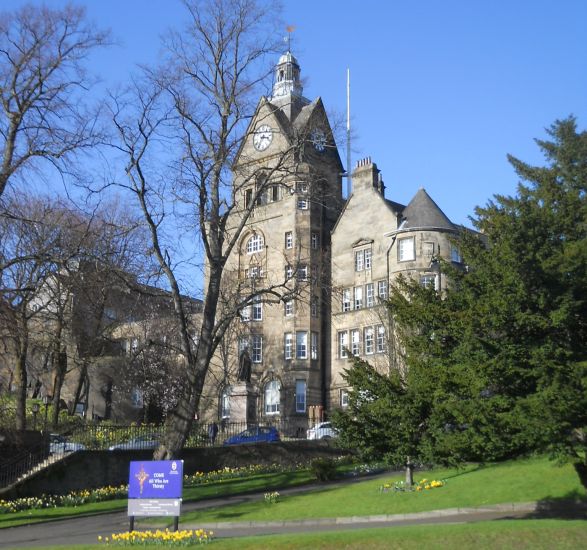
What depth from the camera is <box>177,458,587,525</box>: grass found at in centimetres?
2159

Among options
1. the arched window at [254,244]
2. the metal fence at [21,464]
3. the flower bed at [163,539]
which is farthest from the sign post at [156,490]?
the arched window at [254,244]

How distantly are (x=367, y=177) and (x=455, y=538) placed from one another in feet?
137

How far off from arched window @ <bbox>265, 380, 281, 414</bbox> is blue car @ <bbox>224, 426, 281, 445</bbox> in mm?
15740

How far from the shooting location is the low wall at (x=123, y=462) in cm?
2808

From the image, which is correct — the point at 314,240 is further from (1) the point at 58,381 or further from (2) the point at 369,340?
(1) the point at 58,381

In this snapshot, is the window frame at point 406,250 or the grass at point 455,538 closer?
the grass at point 455,538

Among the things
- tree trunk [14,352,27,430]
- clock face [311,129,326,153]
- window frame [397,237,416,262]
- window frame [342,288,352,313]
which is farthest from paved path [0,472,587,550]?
window frame [342,288,352,313]

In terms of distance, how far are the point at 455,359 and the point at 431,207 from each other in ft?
120

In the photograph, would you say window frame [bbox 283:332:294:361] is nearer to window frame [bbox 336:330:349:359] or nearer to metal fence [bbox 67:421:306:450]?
window frame [bbox 336:330:349:359]

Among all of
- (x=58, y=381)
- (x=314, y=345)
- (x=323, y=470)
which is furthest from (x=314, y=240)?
(x=323, y=470)

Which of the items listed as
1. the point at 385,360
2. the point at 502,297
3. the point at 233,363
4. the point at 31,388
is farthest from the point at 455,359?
the point at 31,388

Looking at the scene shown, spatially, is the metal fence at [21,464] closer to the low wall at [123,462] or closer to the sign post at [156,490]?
the low wall at [123,462]

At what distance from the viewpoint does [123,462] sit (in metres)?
30.5

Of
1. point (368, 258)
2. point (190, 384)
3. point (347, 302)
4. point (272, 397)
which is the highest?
point (368, 258)
